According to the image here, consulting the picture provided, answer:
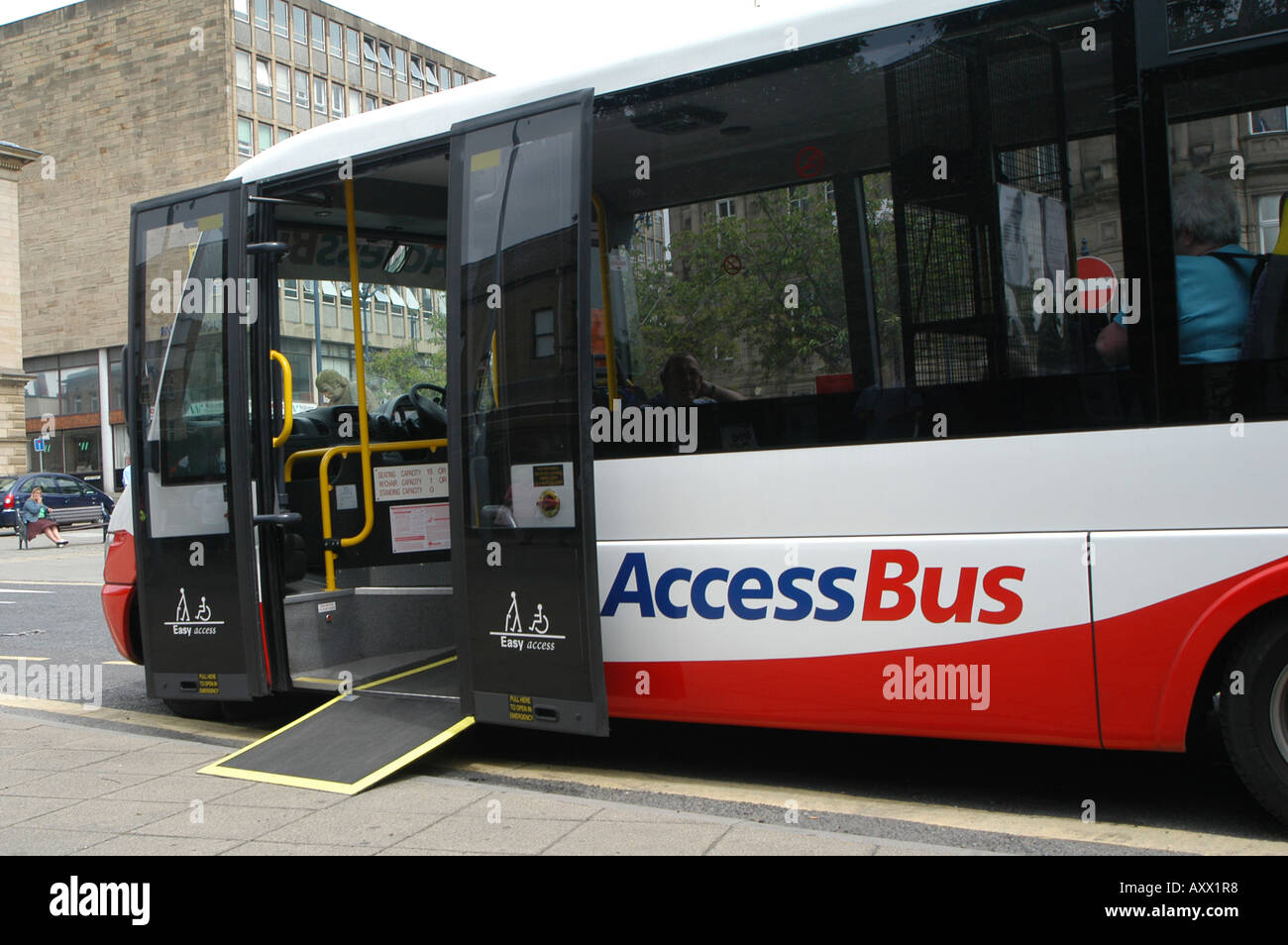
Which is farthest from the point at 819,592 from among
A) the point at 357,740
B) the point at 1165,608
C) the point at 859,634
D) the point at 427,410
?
the point at 427,410

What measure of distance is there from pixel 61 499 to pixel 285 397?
31.0 metres

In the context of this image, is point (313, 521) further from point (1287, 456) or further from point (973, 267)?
point (1287, 456)

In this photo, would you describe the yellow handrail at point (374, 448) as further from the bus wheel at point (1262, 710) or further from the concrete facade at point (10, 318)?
the concrete facade at point (10, 318)

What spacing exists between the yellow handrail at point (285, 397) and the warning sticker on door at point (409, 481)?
2.87ft

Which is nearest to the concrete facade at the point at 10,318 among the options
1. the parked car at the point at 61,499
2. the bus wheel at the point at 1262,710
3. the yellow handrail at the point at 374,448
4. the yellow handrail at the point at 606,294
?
the parked car at the point at 61,499

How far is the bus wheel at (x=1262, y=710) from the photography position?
406cm

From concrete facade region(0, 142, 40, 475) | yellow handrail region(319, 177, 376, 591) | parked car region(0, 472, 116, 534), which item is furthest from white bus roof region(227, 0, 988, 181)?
concrete facade region(0, 142, 40, 475)

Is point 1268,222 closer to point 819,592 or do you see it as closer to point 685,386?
point 819,592

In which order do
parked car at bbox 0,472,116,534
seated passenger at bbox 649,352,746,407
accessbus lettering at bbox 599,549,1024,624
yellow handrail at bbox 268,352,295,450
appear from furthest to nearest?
parked car at bbox 0,472,116,534, yellow handrail at bbox 268,352,295,450, seated passenger at bbox 649,352,746,407, accessbus lettering at bbox 599,549,1024,624

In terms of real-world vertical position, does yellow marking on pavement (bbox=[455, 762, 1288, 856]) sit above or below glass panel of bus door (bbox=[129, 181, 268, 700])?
below

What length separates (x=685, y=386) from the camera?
5070mm

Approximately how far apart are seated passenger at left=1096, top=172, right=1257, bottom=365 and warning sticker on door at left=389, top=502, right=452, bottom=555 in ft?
14.7

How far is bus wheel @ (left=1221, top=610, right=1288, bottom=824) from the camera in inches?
160

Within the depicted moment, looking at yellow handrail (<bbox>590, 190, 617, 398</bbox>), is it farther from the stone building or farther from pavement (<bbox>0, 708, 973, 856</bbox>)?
the stone building
